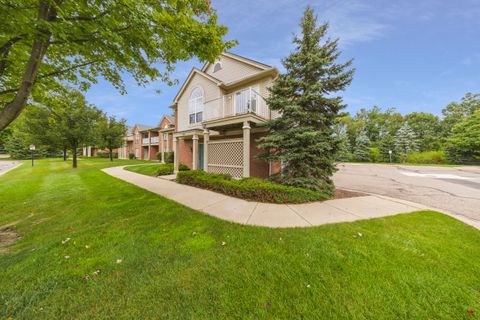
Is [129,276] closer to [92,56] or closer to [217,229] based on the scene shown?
[217,229]

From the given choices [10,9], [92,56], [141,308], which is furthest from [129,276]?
[92,56]

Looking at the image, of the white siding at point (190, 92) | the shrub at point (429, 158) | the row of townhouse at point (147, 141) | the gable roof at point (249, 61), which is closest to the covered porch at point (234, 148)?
the white siding at point (190, 92)

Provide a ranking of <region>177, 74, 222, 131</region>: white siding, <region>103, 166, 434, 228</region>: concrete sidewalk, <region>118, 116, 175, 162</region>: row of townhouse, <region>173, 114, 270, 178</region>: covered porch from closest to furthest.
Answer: <region>103, 166, 434, 228</region>: concrete sidewalk < <region>173, 114, 270, 178</region>: covered porch < <region>177, 74, 222, 131</region>: white siding < <region>118, 116, 175, 162</region>: row of townhouse

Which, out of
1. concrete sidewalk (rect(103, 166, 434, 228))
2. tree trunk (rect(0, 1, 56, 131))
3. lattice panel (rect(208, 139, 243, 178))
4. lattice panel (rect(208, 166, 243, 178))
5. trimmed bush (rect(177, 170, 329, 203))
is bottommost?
concrete sidewalk (rect(103, 166, 434, 228))

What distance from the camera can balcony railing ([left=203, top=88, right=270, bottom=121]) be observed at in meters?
9.16

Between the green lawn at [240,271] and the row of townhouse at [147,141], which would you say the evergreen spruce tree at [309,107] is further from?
the row of townhouse at [147,141]

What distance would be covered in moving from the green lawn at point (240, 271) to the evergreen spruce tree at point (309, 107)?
2656 mm

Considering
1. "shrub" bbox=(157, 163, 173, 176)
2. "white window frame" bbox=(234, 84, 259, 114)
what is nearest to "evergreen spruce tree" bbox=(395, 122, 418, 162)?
"white window frame" bbox=(234, 84, 259, 114)

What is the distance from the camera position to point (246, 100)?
9.45m

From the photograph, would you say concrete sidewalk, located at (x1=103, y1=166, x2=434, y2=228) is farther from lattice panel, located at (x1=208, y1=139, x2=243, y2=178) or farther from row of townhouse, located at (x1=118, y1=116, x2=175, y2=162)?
row of townhouse, located at (x1=118, y1=116, x2=175, y2=162)

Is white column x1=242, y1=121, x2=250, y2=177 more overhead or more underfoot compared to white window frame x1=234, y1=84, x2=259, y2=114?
more underfoot

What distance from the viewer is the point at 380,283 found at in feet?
6.89

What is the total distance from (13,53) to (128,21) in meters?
3.03

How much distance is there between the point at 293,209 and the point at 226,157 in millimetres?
4786
